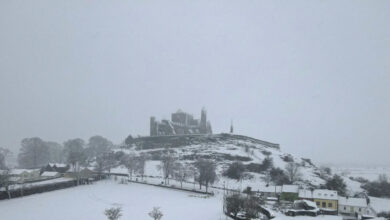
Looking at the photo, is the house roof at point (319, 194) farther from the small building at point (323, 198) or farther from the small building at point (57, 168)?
the small building at point (57, 168)

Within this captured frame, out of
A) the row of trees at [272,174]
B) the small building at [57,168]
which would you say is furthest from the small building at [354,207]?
the small building at [57,168]

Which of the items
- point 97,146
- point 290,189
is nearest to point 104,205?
point 290,189

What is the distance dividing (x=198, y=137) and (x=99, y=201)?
8586cm

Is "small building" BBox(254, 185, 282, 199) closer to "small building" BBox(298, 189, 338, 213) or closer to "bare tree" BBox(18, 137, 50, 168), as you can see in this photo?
"small building" BBox(298, 189, 338, 213)

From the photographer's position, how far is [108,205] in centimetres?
3462

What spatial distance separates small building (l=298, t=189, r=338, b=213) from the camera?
44997 mm

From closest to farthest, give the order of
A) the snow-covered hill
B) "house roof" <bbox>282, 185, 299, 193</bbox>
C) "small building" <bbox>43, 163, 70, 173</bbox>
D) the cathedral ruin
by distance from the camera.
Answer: "house roof" <bbox>282, 185, 299, 193</bbox>
"small building" <bbox>43, 163, 70, 173</bbox>
the snow-covered hill
the cathedral ruin

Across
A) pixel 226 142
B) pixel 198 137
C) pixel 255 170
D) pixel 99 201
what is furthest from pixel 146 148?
pixel 99 201

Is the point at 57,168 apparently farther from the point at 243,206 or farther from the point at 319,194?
the point at 319,194

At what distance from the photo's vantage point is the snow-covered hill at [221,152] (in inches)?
3255

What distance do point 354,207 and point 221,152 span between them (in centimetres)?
5950

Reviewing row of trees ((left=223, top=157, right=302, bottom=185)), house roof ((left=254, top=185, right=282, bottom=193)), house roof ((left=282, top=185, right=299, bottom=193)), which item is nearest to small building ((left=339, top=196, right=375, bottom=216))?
house roof ((left=282, top=185, right=299, bottom=193))

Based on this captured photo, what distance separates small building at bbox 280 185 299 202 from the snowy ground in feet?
29.7

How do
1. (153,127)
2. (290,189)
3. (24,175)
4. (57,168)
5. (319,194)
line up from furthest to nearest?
1. (153,127)
2. (57,168)
3. (24,175)
4. (290,189)
5. (319,194)
